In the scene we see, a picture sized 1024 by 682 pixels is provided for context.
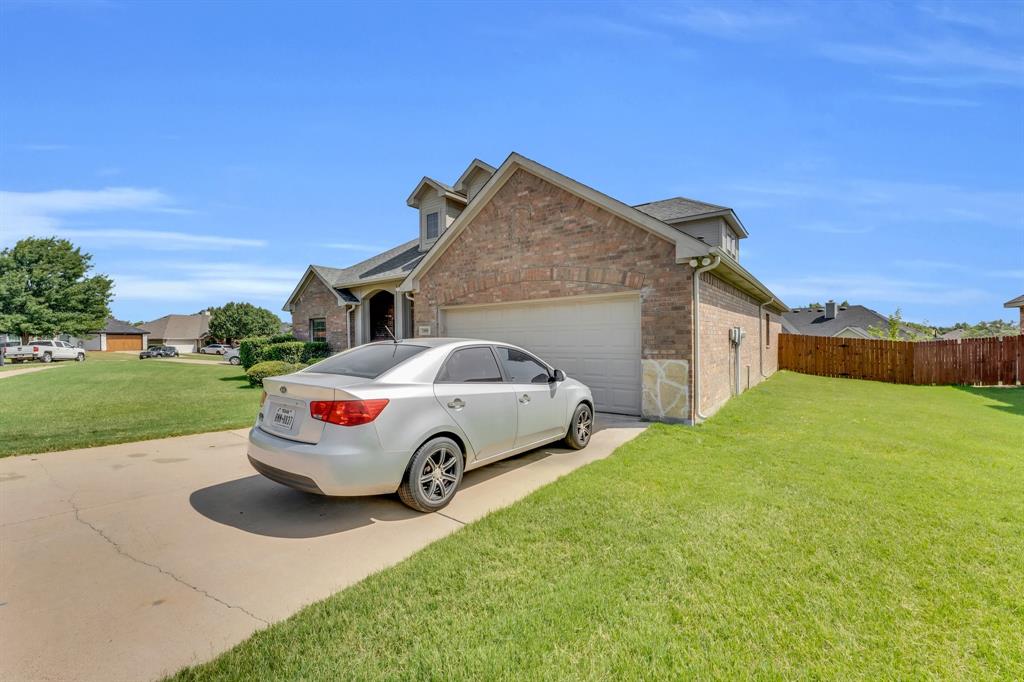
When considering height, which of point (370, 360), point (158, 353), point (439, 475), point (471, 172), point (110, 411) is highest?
point (471, 172)

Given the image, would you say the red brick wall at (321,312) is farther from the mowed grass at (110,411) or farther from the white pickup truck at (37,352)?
the white pickup truck at (37,352)

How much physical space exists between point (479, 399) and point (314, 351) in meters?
16.0

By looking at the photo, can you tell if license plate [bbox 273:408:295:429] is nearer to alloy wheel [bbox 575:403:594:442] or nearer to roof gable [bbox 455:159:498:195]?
alloy wheel [bbox 575:403:594:442]

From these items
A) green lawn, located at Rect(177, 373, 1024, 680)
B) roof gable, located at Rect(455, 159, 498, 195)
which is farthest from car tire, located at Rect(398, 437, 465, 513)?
roof gable, located at Rect(455, 159, 498, 195)

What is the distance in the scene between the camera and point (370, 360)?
446 cm

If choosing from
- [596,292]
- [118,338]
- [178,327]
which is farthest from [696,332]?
[178,327]

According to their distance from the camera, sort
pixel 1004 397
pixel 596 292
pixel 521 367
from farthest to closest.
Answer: pixel 1004 397 → pixel 596 292 → pixel 521 367

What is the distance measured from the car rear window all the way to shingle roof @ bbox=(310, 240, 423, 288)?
11.4m

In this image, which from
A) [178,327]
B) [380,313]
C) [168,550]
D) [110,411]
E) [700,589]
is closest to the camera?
[700,589]

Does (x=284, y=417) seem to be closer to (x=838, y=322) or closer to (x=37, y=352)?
(x=37, y=352)

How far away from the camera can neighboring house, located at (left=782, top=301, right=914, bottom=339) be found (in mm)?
36625

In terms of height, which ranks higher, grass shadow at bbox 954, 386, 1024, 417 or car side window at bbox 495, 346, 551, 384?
car side window at bbox 495, 346, 551, 384

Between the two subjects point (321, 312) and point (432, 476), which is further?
point (321, 312)

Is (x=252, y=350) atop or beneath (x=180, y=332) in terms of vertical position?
beneath
